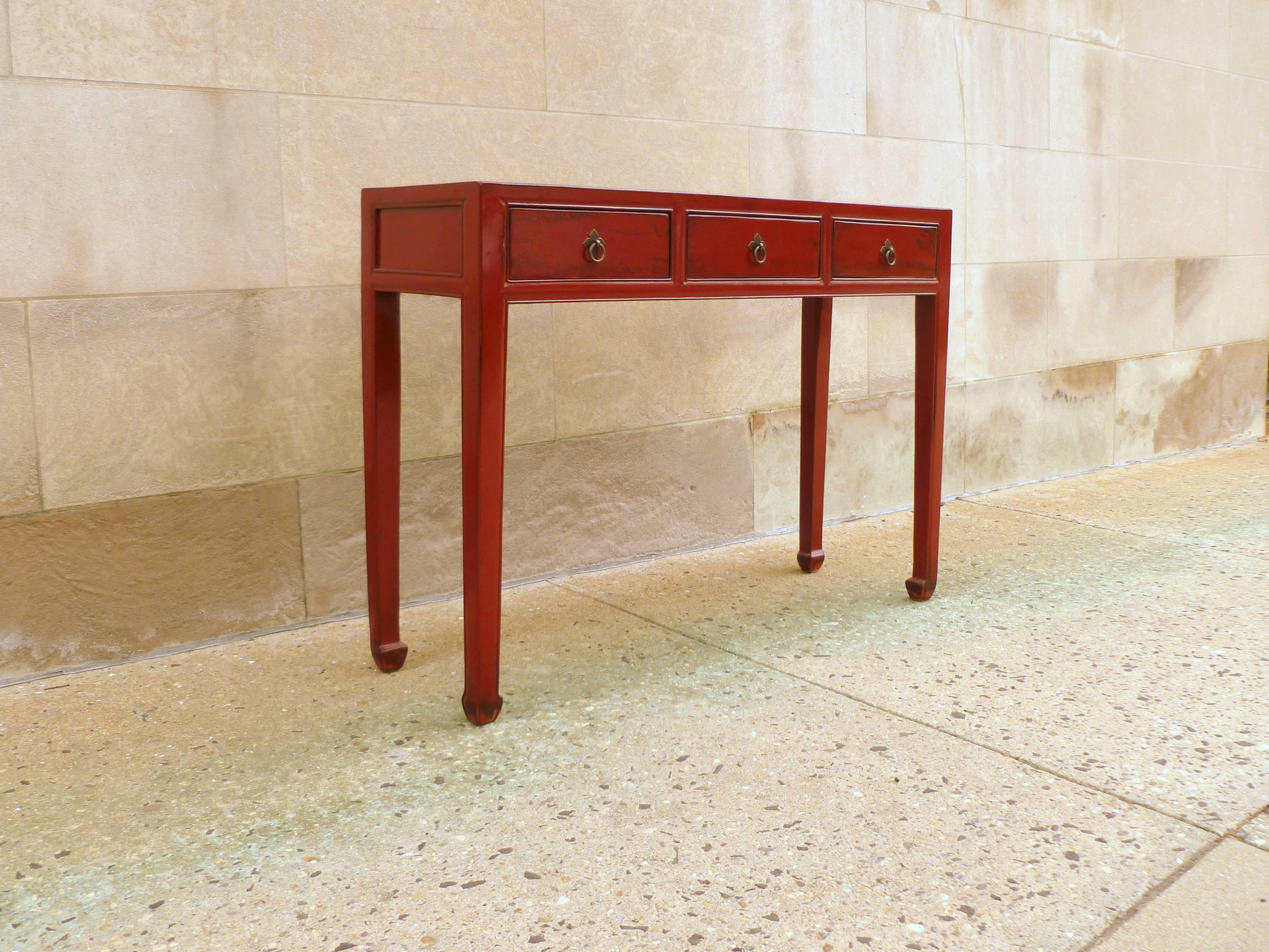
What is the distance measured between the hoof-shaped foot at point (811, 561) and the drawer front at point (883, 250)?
756mm

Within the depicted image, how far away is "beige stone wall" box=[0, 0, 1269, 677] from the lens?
214 centimetres

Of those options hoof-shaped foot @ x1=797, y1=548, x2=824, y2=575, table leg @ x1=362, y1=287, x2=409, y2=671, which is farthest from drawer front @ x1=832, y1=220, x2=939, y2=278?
table leg @ x1=362, y1=287, x2=409, y2=671

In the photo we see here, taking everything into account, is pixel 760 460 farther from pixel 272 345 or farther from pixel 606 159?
pixel 272 345

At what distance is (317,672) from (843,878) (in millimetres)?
1179

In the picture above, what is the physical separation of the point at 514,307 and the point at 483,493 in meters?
0.88

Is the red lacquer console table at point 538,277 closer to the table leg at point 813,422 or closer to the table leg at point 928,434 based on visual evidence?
the table leg at point 928,434

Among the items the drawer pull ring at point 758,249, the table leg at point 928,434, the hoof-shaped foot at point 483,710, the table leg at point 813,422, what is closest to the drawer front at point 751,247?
the drawer pull ring at point 758,249

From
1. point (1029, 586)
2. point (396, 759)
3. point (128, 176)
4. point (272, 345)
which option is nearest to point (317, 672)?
point (396, 759)

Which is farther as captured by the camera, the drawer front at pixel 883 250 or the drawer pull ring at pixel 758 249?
the drawer front at pixel 883 250

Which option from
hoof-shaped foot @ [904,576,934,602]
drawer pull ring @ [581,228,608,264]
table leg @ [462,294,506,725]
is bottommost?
hoof-shaped foot @ [904,576,934,602]

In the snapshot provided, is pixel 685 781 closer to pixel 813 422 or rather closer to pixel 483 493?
pixel 483 493

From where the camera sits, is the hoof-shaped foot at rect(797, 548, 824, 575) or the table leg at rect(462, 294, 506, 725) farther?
the hoof-shaped foot at rect(797, 548, 824, 575)

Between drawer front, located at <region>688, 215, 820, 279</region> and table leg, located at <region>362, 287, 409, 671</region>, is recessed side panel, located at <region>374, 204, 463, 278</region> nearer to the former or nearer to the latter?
table leg, located at <region>362, 287, 409, 671</region>

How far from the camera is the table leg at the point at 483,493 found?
1.83 metres
